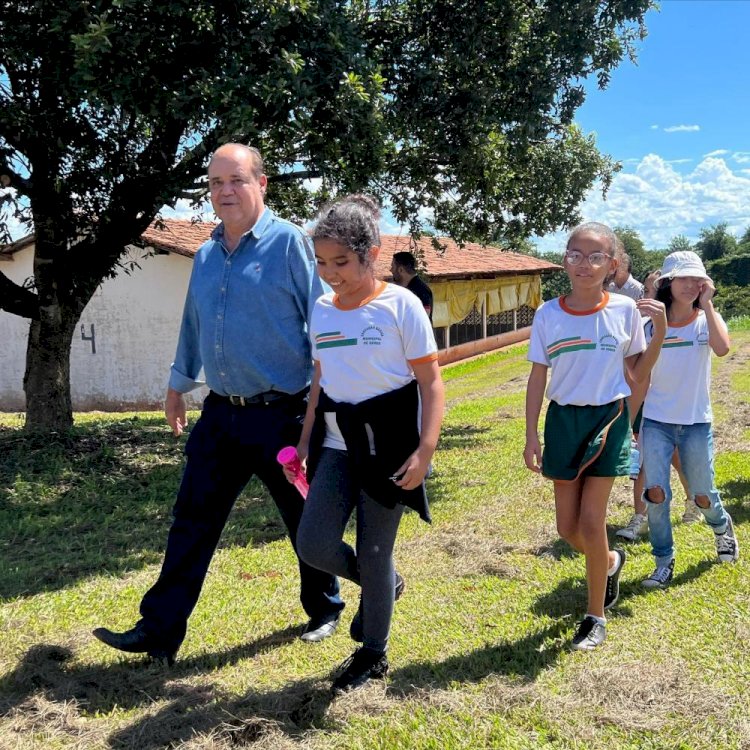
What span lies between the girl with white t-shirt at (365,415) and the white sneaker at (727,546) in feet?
7.61

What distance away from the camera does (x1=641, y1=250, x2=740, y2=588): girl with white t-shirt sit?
452 centimetres

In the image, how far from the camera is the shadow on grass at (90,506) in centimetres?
546

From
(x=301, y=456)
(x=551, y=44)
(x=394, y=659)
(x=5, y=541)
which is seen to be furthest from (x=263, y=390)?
(x=551, y=44)

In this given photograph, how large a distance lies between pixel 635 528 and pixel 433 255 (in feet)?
77.4

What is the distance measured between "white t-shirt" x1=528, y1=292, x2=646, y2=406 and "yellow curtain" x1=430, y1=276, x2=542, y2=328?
18.8 m

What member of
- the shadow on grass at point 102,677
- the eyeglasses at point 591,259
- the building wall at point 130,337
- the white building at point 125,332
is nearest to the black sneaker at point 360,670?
the shadow on grass at point 102,677

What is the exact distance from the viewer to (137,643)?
359 cm

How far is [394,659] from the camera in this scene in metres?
3.63

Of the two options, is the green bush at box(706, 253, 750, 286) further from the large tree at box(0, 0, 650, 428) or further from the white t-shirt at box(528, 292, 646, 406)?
the white t-shirt at box(528, 292, 646, 406)

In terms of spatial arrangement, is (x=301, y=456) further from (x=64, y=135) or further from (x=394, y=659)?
(x=64, y=135)

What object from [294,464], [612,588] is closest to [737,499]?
[612,588]

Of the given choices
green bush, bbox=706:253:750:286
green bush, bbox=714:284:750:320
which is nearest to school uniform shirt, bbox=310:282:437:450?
green bush, bbox=714:284:750:320

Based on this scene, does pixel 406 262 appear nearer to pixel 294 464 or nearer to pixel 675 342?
pixel 675 342

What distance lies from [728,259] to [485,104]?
42.2m
